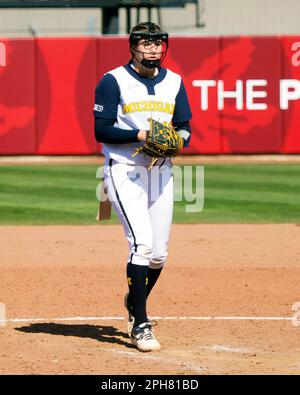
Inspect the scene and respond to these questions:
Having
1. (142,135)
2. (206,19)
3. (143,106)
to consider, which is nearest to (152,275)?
(142,135)

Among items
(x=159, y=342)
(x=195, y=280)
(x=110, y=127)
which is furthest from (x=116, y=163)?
(x=195, y=280)

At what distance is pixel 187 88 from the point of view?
22.1 metres

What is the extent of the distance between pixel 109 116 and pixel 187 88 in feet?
50.2

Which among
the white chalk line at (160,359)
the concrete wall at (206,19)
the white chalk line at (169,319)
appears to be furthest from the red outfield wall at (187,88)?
the white chalk line at (160,359)

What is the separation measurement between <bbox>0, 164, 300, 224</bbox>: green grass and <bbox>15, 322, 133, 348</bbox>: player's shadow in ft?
20.4

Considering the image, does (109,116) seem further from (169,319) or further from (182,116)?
(169,319)

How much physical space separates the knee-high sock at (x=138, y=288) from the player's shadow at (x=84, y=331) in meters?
0.24

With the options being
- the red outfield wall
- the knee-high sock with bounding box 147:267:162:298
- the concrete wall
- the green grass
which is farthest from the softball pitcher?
the concrete wall

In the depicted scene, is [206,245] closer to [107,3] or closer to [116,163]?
[116,163]

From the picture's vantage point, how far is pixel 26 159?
22.4 m

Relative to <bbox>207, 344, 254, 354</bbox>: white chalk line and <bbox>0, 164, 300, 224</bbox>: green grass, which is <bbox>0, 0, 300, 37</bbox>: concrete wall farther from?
<bbox>207, 344, 254, 354</bbox>: white chalk line

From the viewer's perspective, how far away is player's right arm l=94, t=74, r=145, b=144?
6887 millimetres

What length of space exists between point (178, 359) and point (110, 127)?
1.56 meters

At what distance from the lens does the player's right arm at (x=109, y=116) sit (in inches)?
271
